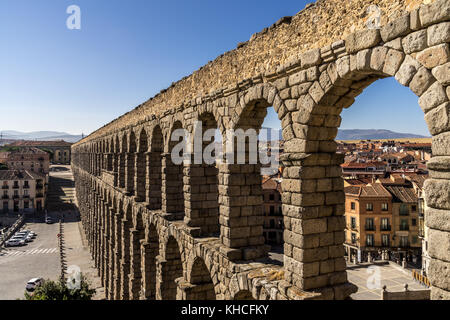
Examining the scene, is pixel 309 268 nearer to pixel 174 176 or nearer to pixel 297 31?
pixel 297 31

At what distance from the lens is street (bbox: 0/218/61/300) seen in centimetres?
3109

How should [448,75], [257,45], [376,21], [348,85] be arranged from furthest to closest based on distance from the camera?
[257,45] < [348,85] < [376,21] < [448,75]

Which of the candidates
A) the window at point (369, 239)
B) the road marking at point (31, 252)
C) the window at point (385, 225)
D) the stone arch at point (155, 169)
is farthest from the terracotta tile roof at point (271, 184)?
the road marking at point (31, 252)

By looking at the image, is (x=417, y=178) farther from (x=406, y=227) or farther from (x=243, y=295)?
(x=243, y=295)

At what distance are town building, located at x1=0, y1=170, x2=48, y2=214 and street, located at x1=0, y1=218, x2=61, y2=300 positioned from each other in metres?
14.1

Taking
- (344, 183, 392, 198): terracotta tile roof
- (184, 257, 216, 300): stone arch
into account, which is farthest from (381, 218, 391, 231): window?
(184, 257, 216, 300): stone arch

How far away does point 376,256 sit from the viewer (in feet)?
120

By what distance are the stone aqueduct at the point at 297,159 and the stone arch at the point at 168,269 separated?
0.04 meters

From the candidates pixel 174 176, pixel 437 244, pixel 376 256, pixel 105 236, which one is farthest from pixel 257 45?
pixel 376 256

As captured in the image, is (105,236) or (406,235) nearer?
(105,236)

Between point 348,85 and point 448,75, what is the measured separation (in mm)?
2050

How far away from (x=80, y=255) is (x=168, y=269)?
2994 cm

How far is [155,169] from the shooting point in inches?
648

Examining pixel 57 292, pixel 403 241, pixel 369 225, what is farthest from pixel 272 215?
pixel 57 292
